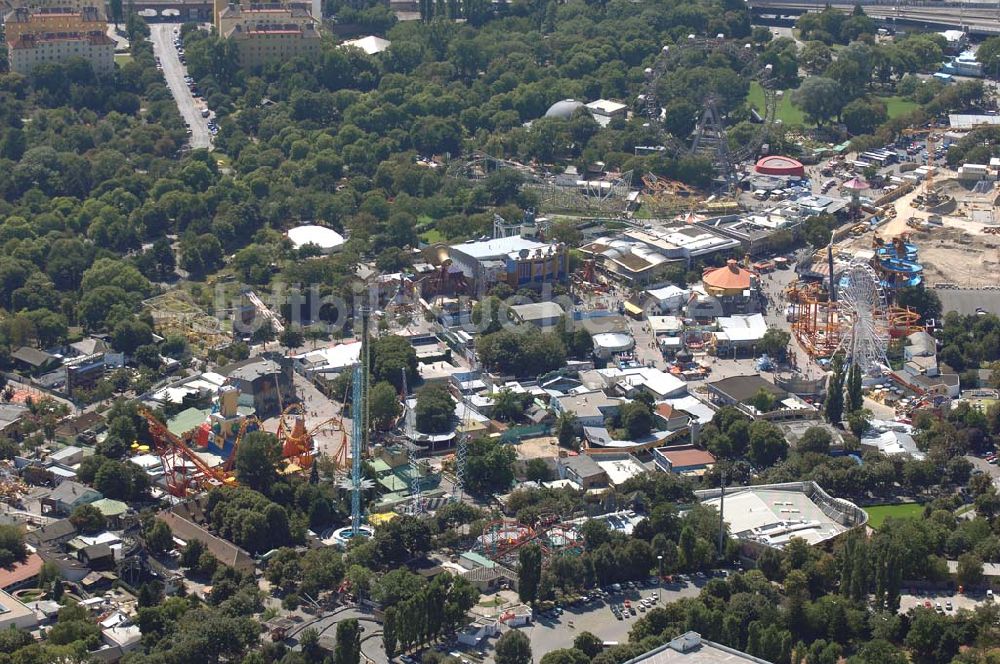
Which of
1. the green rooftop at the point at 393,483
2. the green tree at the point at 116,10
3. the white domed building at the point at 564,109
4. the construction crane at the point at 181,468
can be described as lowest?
the green rooftop at the point at 393,483

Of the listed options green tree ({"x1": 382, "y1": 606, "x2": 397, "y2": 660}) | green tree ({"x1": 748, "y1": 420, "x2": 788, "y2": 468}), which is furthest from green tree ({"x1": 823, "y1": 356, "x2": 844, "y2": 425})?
green tree ({"x1": 382, "y1": 606, "x2": 397, "y2": 660})

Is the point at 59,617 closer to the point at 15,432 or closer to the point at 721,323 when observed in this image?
the point at 15,432

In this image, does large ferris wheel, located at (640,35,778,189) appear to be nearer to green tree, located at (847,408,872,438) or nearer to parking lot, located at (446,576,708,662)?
green tree, located at (847,408,872,438)

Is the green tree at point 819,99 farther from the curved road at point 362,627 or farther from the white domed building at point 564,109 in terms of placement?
the curved road at point 362,627

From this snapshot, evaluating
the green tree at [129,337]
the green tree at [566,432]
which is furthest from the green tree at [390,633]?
the green tree at [129,337]

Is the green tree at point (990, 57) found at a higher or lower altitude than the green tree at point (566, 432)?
higher

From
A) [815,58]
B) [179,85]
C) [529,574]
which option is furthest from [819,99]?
[529,574]

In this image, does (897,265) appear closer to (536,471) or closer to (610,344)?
(610,344)
